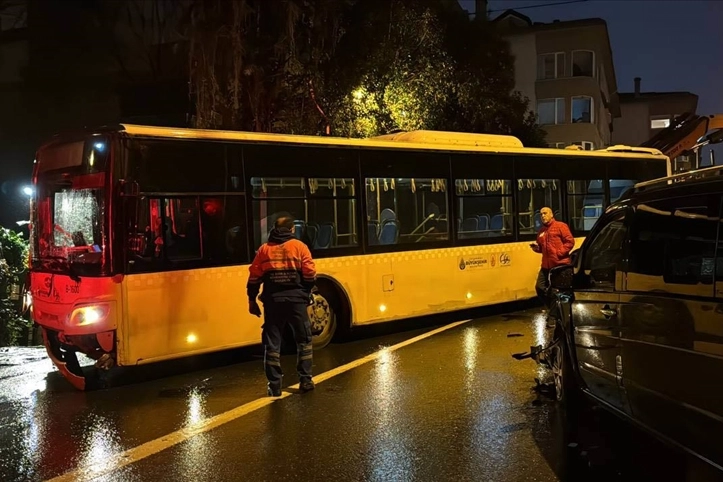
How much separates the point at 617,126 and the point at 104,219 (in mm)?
61585

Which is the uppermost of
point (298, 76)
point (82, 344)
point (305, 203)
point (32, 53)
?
point (32, 53)

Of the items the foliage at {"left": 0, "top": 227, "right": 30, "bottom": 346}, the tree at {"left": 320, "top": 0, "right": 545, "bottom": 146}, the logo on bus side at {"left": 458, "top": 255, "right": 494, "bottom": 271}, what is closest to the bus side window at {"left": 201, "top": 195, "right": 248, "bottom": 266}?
the logo on bus side at {"left": 458, "top": 255, "right": 494, "bottom": 271}

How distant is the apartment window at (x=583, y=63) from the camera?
35656mm

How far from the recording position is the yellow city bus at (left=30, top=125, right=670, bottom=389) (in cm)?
695

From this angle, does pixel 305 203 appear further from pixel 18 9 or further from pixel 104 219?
pixel 18 9

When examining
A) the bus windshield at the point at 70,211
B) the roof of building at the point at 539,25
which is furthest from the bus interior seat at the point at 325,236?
the roof of building at the point at 539,25

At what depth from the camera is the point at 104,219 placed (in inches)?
270

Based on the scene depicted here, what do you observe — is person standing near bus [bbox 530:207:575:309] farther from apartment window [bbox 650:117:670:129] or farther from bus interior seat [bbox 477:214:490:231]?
apartment window [bbox 650:117:670:129]

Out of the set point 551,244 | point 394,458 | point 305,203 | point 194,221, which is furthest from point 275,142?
point 394,458

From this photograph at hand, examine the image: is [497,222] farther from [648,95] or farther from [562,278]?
[648,95]

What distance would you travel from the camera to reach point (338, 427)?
5656 millimetres

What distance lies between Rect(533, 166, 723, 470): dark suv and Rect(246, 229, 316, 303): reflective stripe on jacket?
245 cm

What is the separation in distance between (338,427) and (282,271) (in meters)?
1.63

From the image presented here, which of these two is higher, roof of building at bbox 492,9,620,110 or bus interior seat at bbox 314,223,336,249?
roof of building at bbox 492,9,620,110
